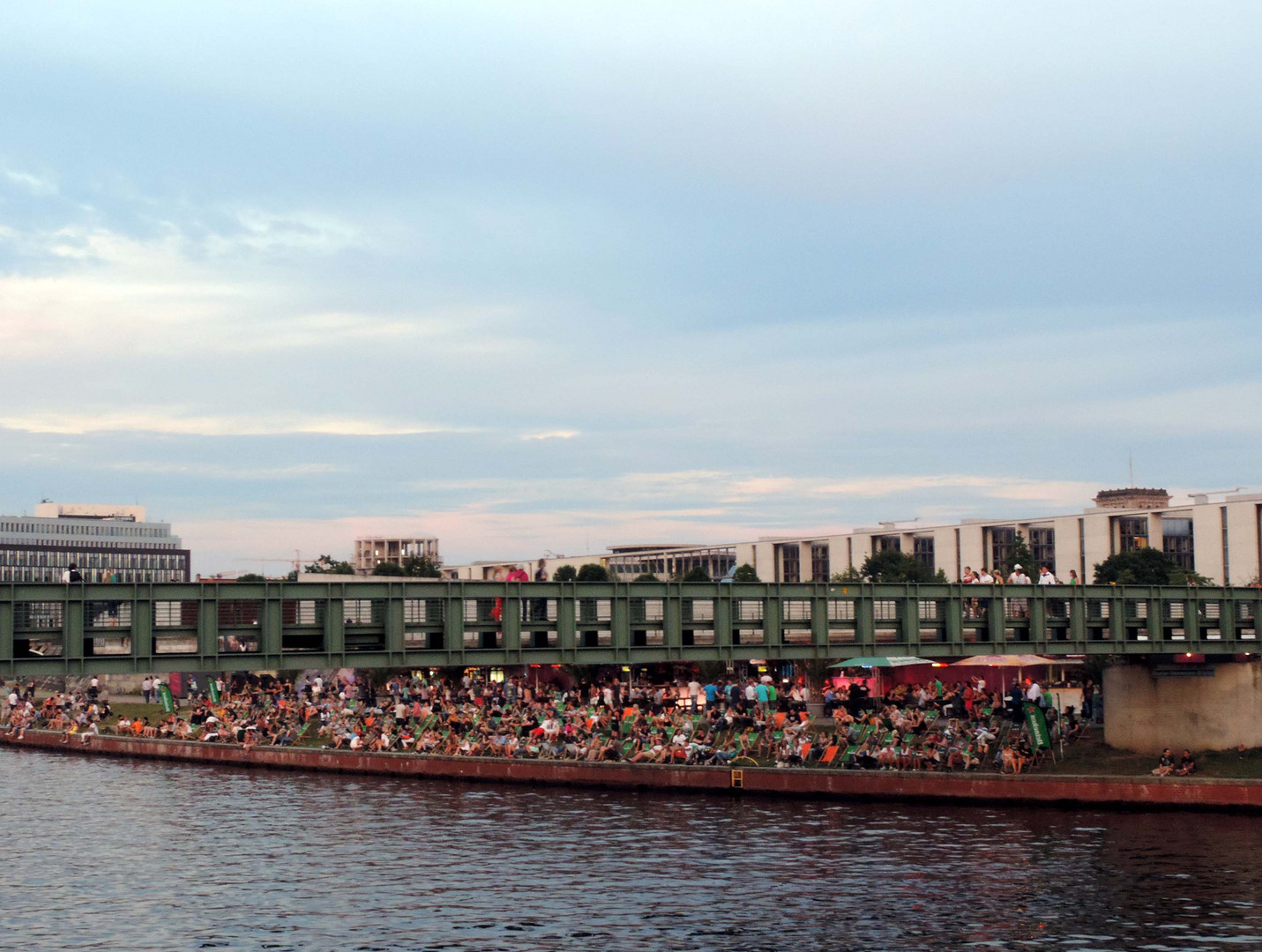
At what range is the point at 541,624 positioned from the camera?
4875 cm

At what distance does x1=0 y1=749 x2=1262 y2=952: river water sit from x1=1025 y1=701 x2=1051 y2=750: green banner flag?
3956 mm

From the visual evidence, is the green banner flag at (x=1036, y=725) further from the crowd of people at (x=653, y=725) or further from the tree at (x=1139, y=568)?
the tree at (x=1139, y=568)

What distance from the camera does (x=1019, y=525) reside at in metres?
151

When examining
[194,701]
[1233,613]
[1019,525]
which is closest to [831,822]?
[1233,613]

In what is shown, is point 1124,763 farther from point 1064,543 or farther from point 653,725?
point 1064,543

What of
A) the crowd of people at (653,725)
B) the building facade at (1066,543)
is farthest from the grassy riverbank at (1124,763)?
the building facade at (1066,543)

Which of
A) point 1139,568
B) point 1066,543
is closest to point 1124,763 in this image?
point 1139,568

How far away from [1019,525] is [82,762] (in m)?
105

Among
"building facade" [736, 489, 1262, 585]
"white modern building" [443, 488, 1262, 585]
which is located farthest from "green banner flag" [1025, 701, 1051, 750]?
"building facade" [736, 489, 1262, 585]

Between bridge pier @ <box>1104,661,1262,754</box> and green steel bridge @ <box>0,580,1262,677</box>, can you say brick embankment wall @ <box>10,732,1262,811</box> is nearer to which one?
green steel bridge @ <box>0,580,1262,677</box>

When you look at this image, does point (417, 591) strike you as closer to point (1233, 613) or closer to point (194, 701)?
point (1233, 613)

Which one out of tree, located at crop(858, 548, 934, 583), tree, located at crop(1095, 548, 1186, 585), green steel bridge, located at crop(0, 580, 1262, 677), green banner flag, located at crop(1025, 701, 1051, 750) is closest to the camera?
green steel bridge, located at crop(0, 580, 1262, 677)

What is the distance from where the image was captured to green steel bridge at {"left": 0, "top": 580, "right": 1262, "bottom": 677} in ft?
128

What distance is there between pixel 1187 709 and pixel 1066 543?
96.5 m
